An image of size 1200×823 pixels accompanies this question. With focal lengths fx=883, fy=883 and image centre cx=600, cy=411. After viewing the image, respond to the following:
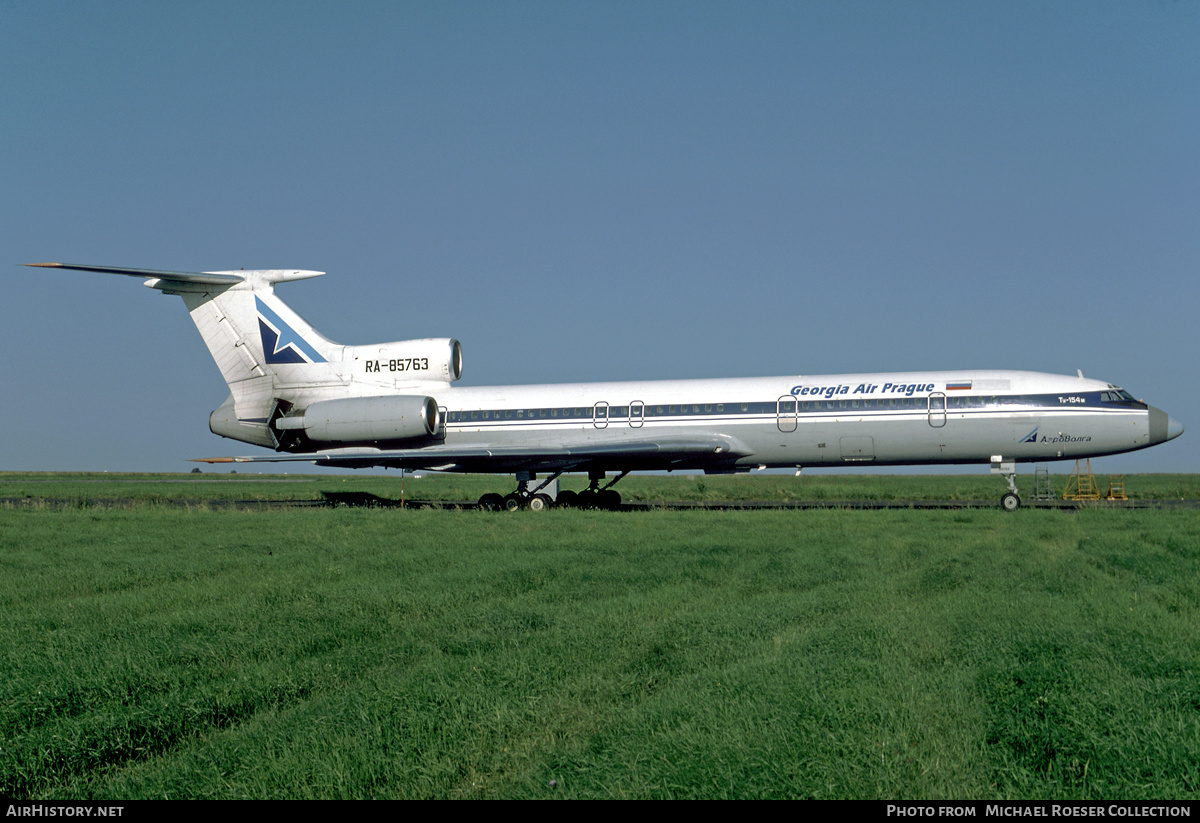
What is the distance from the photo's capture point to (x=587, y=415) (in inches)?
1062

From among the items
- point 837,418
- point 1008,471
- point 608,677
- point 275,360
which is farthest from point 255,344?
point 608,677

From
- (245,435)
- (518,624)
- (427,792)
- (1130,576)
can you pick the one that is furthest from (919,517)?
(245,435)

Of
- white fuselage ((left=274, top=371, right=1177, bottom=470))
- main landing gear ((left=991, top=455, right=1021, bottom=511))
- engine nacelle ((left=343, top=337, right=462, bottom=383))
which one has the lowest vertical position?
main landing gear ((left=991, top=455, right=1021, bottom=511))

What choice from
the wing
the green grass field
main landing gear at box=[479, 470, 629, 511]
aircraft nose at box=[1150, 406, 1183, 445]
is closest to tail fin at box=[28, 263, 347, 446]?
the wing

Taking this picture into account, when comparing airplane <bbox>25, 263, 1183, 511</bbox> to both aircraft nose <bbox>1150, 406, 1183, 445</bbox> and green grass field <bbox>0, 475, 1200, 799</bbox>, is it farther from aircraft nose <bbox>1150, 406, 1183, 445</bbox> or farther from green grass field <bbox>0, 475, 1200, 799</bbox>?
green grass field <bbox>0, 475, 1200, 799</bbox>

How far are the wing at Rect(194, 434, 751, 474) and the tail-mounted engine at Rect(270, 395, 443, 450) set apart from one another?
552 mm

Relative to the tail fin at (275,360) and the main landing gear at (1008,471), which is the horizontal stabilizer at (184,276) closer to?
the tail fin at (275,360)

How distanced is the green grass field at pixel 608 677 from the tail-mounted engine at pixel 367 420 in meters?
14.1

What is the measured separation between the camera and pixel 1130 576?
34.3ft

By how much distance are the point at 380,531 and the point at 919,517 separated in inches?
458

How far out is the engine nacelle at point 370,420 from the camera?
26516 millimetres

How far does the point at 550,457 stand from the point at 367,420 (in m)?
5.65

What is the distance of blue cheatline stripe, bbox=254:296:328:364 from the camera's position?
90.7 ft
